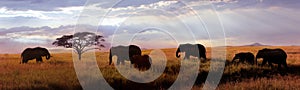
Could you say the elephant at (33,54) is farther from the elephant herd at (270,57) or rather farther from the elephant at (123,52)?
the elephant herd at (270,57)

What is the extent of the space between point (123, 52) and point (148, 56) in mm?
4997

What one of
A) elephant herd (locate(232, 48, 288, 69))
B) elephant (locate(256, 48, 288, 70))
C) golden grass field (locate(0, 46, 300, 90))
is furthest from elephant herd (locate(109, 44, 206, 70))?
elephant (locate(256, 48, 288, 70))

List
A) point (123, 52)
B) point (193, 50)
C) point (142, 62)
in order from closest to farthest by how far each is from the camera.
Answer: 1. point (142, 62)
2. point (123, 52)
3. point (193, 50)

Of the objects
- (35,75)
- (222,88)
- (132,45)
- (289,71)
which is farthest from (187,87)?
(132,45)

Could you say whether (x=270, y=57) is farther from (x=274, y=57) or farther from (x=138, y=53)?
(x=138, y=53)

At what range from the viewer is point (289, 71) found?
88.9ft

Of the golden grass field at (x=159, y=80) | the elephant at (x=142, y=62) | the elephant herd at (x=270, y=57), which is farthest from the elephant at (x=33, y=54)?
the elephant herd at (x=270, y=57)

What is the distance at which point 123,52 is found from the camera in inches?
1267

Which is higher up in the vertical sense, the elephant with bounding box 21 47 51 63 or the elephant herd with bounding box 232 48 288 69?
the elephant with bounding box 21 47 51 63

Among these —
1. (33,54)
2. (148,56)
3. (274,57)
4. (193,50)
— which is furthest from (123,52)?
(274,57)

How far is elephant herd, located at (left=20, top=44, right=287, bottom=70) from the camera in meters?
26.9

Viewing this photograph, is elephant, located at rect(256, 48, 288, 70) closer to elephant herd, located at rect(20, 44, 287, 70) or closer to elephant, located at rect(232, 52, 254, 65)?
elephant herd, located at rect(20, 44, 287, 70)

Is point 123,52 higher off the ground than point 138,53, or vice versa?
point 123,52

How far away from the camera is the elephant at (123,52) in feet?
101
